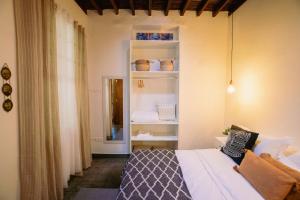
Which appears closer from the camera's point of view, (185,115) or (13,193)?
(13,193)

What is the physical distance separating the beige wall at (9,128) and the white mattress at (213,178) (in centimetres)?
154

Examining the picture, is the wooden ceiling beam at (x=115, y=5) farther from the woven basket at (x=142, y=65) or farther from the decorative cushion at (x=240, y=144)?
the decorative cushion at (x=240, y=144)

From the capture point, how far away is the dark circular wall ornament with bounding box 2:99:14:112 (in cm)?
148

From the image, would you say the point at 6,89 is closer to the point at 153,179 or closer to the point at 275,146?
the point at 153,179

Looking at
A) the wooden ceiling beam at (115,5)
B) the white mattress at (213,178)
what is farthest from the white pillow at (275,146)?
the wooden ceiling beam at (115,5)

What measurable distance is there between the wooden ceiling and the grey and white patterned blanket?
255 centimetres

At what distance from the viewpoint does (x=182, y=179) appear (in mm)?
1723

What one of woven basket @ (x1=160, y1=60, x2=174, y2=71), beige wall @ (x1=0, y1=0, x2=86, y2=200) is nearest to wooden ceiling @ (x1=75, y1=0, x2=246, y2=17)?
woven basket @ (x1=160, y1=60, x2=174, y2=71)

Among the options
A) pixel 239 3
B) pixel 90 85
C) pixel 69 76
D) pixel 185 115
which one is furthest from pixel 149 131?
pixel 239 3

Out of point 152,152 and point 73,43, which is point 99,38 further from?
point 152,152

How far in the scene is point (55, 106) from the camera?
6.90ft

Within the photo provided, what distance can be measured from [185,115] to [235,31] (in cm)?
181

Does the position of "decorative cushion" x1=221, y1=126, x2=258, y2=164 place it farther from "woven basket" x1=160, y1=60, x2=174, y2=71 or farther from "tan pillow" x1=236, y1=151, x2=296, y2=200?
"woven basket" x1=160, y1=60, x2=174, y2=71

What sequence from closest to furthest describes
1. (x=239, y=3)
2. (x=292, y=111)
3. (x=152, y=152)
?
(x=292, y=111), (x=152, y=152), (x=239, y=3)
